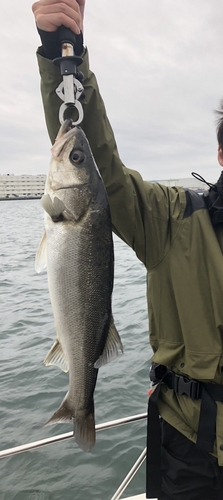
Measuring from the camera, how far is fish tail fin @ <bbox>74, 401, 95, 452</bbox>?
191 cm

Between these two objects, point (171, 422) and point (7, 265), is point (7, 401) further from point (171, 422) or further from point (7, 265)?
point (7, 265)

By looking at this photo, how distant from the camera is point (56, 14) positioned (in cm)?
170

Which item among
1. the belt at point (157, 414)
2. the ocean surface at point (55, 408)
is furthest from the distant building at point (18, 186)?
the belt at point (157, 414)

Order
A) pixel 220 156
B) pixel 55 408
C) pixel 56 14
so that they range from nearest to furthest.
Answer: pixel 56 14, pixel 220 156, pixel 55 408

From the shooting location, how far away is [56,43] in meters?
1.82

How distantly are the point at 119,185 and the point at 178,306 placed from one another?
752 millimetres

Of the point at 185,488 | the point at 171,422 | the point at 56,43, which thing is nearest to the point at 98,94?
the point at 56,43

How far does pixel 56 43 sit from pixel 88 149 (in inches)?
20.3

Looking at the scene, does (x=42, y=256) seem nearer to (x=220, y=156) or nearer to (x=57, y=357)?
(x=57, y=357)

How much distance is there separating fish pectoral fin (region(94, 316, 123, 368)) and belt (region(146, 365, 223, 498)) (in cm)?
47

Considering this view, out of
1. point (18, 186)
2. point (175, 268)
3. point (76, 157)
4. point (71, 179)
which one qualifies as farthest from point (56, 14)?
point (18, 186)

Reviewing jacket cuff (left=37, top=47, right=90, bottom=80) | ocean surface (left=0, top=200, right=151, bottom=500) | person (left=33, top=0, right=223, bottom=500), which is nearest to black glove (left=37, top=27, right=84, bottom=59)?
jacket cuff (left=37, top=47, right=90, bottom=80)

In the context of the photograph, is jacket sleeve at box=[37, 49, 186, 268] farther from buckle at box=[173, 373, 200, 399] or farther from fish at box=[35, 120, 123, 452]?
buckle at box=[173, 373, 200, 399]

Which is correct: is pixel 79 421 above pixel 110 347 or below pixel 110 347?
below
